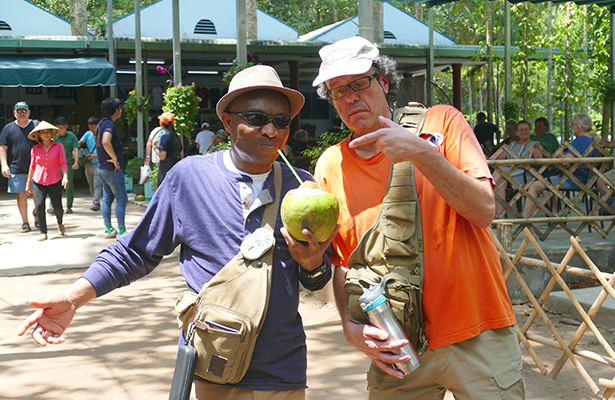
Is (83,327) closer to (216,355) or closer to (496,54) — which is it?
(216,355)

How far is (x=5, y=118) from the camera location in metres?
21.8

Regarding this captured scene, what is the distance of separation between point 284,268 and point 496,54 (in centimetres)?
1837

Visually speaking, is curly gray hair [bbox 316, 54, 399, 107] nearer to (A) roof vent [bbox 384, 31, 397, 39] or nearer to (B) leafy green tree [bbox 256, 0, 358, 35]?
(A) roof vent [bbox 384, 31, 397, 39]

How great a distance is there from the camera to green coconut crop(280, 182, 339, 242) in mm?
2027

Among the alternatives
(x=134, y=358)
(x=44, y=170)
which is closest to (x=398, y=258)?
(x=134, y=358)

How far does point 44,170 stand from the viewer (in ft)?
31.1

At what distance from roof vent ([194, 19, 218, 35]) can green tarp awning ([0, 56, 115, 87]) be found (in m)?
3.67

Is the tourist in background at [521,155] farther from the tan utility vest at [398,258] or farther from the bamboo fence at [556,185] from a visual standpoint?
the tan utility vest at [398,258]

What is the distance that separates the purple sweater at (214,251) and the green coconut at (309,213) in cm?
16

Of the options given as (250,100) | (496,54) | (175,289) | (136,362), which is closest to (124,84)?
(496,54)

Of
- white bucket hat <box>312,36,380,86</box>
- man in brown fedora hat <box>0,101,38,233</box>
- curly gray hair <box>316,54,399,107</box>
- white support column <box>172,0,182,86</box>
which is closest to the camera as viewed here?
white bucket hat <box>312,36,380,86</box>

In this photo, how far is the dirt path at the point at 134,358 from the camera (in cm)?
426

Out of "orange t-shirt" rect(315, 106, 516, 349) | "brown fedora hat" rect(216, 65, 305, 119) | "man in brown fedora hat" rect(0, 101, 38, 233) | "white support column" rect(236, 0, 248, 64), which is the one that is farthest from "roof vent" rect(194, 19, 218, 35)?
"orange t-shirt" rect(315, 106, 516, 349)

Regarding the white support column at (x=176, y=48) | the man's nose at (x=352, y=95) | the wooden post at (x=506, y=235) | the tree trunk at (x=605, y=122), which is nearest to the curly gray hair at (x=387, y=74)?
the man's nose at (x=352, y=95)
